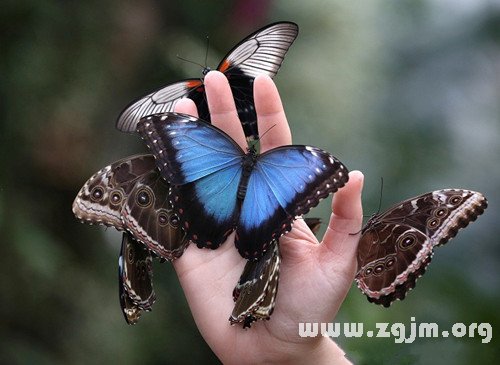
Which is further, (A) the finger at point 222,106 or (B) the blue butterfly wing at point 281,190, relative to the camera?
(A) the finger at point 222,106

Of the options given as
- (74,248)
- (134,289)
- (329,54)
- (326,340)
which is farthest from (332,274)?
(329,54)

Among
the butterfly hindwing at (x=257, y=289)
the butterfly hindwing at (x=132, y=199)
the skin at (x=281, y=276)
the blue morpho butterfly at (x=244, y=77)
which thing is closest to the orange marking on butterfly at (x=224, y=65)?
the blue morpho butterfly at (x=244, y=77)

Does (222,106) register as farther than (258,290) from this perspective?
Yes

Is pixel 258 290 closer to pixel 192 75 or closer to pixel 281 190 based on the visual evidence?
pixel 281 190

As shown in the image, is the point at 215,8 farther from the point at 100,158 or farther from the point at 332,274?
the point at 332,274

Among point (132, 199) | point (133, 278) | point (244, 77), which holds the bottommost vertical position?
point (133, 278)

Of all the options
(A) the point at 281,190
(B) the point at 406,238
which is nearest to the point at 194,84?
(A) the point at 281,190

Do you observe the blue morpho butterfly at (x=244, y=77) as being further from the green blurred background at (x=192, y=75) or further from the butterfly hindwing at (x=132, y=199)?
the green blurred background at (x=192, y=75)
